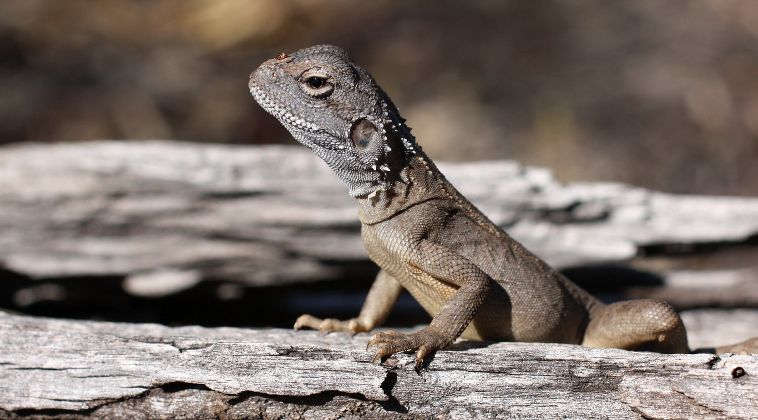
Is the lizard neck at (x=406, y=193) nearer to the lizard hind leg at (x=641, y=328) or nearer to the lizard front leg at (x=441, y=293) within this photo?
the lizard front leg at (x=441, y=293)

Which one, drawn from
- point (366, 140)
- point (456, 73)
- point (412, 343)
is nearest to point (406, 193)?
point (366, 140)

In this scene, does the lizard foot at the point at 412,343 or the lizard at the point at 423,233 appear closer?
the lizard foot at the point at 412,343

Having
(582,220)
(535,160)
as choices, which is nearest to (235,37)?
(535,160)

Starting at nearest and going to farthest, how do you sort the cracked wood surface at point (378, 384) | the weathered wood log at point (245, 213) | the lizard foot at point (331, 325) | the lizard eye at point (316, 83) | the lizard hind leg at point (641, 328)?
the cracked wood surface at point (378, 384)
the lizard eye at point (316, 83)
the lizard hind leg at point (641, 328)
the lizard foot at point (331, 325)
the weathered wood log at point (245, 213)

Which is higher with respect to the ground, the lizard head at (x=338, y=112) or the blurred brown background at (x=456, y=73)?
the blurred brown background at (x=456, y=73)

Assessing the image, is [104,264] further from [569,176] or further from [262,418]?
[569,176]

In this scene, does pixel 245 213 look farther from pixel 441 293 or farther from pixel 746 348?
pixel 746 348

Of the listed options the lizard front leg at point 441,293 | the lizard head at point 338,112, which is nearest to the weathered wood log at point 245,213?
the lizard head at point 338,112

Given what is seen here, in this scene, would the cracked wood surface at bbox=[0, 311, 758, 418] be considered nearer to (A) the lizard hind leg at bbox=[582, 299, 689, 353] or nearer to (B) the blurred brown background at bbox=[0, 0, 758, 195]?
(A) the lizard hind leg at bbox=[582, 299, 689, 353]
